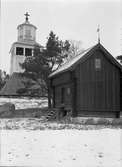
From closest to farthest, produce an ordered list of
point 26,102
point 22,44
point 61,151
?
point 61,151, point 26,102, point 22,44

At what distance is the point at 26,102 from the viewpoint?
3069cm

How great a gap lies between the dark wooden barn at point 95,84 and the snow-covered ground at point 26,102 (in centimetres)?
1062

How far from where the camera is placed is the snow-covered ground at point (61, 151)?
21.8 feet

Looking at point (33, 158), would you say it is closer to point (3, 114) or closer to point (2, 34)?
point (2, 34)

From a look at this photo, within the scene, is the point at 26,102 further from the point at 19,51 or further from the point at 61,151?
the point at 61,151

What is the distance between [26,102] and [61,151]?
23.4 metres

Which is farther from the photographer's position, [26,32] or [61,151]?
[26,32]

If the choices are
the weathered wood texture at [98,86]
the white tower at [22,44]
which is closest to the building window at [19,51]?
the white tower at [22,44]

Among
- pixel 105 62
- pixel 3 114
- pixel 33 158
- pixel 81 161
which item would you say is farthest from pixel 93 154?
pixel 3 114

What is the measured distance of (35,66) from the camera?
29.2 m

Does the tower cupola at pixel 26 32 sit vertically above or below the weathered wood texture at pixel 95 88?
above

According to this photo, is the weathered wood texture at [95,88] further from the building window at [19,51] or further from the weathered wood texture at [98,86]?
the building window at [19,51]

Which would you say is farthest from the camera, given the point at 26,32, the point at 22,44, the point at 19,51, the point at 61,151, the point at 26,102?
the point at 19,51

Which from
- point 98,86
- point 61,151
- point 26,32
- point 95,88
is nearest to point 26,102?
point 95,88
